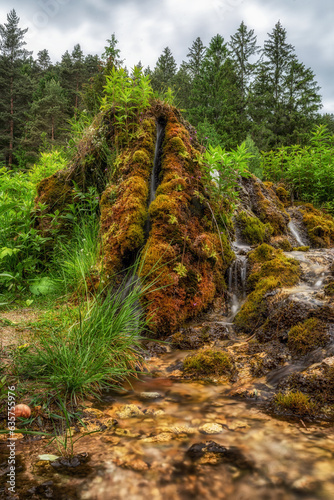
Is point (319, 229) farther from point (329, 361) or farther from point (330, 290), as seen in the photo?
point (329, 361)

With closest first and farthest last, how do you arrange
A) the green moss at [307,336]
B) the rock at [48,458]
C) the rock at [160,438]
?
the rock at [48,458], the rock at [160,438], the green moss at [307,336]

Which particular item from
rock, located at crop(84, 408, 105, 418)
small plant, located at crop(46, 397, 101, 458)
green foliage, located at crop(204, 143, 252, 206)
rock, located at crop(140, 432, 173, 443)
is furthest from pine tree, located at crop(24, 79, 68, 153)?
rock, located at crop(140, 432, 173, 443)

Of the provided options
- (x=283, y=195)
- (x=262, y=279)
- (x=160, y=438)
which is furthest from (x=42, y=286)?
(x=283, y=195)

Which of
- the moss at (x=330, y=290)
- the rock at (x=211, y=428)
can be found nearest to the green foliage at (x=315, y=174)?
the moss at (x=330, y=290)

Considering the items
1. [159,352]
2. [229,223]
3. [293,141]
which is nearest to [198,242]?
[229,223]

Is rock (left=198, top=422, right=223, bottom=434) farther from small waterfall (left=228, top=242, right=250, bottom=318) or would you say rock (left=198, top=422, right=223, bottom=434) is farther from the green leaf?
the green leaf

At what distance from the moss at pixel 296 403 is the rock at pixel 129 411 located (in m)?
1.01

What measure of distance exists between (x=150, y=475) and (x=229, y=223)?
4.28 metres

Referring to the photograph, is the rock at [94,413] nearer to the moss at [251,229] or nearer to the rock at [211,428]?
the rock at [211,428]

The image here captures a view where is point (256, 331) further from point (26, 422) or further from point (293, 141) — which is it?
point (293, 141)

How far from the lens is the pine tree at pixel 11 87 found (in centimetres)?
3112

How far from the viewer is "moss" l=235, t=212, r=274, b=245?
20.7ft

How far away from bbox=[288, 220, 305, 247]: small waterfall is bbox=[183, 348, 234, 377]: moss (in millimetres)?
5358

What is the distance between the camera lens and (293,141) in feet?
97.6
